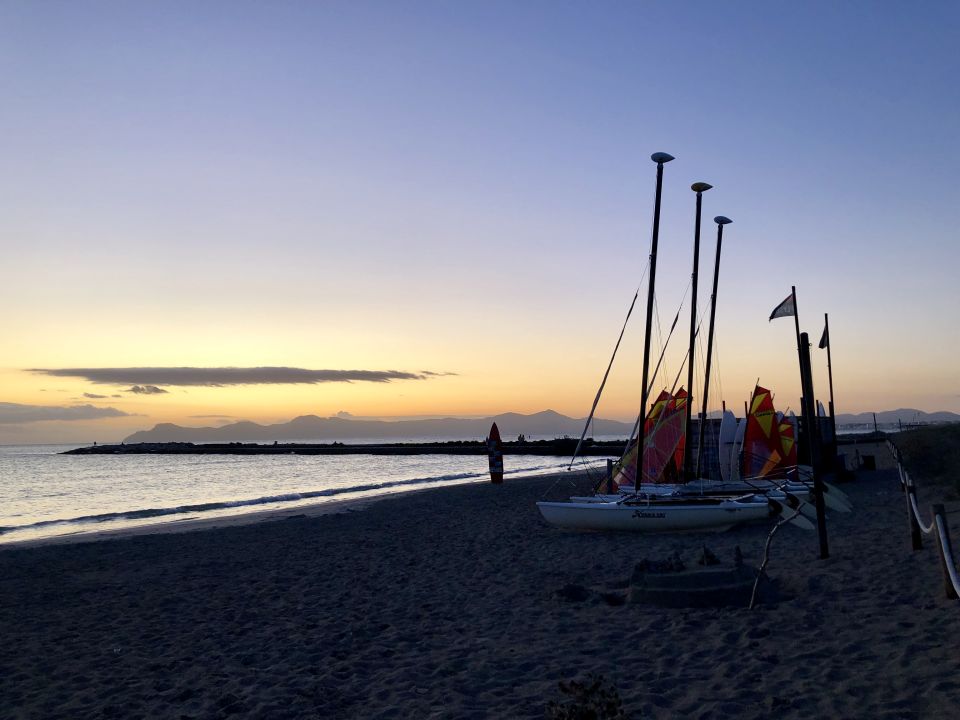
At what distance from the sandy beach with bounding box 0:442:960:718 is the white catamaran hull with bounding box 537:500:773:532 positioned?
359 mm

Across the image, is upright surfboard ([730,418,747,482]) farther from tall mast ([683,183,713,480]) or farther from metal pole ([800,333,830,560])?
metal pole ([800,333,830,560])

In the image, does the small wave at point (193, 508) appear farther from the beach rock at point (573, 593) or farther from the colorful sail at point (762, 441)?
the beach rock at point (573, 593)

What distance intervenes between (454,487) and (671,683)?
2954cm

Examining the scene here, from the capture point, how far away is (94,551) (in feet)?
57.0

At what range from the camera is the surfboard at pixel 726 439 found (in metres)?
28.1

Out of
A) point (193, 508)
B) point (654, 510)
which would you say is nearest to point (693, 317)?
Result: point (654, 510)

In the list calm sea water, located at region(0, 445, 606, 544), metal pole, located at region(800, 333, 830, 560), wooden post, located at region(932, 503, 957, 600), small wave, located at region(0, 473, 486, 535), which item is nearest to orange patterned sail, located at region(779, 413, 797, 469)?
metal pole, located at region(800, 333, 830, 560)

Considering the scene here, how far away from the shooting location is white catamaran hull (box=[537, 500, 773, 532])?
51.4 feet

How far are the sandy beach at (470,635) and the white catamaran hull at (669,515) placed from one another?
0.36m

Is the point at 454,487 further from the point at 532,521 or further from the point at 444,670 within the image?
the point at 444,670

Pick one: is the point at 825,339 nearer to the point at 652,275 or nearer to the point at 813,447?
the point at 652,275

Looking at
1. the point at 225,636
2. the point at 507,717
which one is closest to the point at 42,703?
the point at 225,636

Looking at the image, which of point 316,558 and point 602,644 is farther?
point 316,558

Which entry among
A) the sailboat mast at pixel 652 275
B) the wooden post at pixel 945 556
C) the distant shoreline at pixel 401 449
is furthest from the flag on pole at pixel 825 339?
the distant shoreline at pixel 401 449
